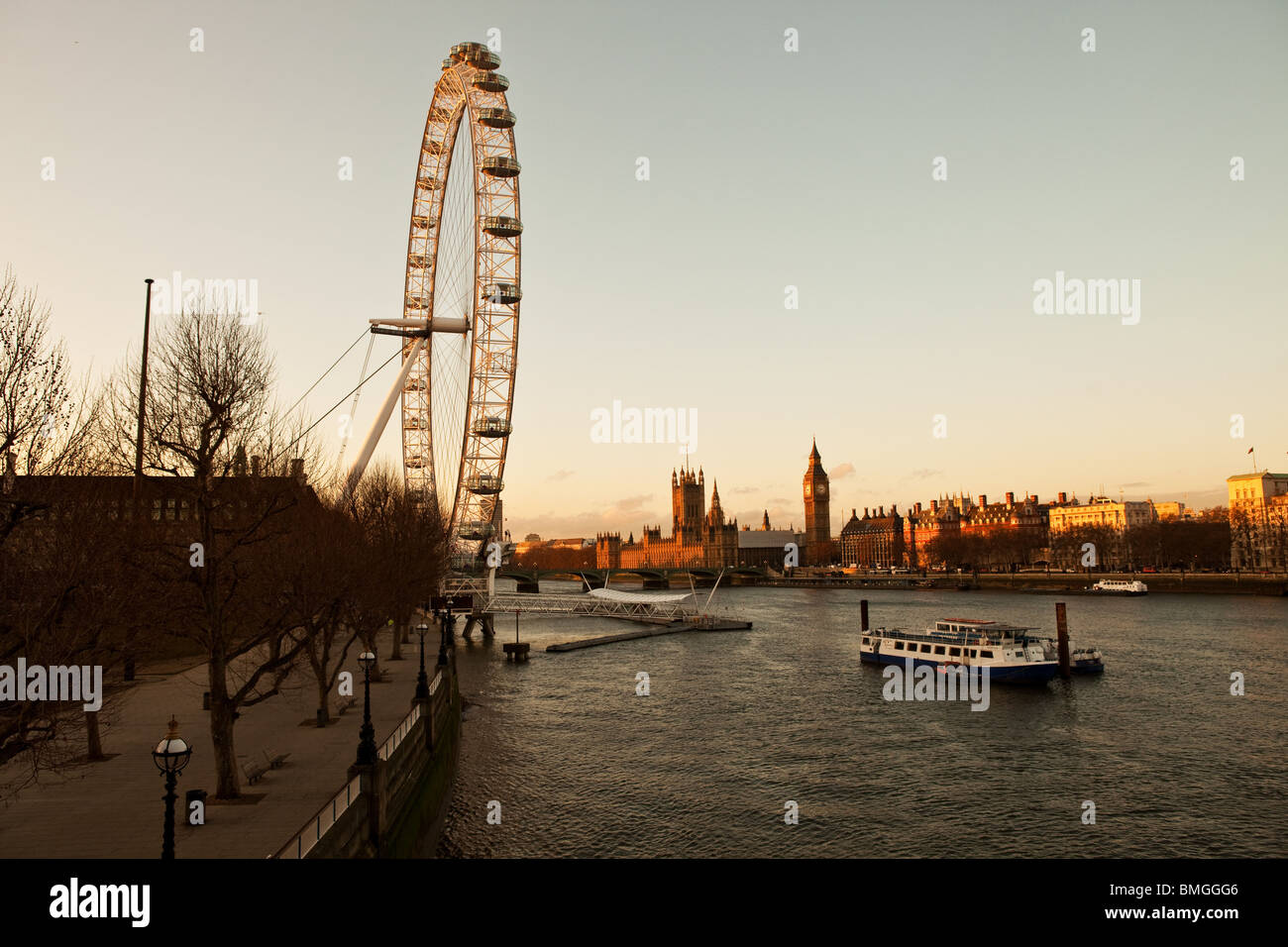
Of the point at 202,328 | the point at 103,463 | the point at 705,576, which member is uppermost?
the point at 202,328

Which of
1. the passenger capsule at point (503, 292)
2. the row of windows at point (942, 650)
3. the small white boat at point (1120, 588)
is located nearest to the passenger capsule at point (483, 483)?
the passenger capsule at point (503, 292)

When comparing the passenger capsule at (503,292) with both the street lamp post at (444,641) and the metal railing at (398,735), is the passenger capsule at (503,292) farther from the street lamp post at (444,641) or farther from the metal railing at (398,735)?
the metal railing at (398,735)

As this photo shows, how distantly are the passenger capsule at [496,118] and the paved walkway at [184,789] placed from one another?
1149 inches

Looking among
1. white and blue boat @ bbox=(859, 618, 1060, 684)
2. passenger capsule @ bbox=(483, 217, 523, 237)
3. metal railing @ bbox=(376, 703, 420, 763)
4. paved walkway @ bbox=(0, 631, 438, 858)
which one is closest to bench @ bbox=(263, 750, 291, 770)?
paved walkway @ bbox=(0, 631, 438, 858)

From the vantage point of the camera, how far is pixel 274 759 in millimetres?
18641

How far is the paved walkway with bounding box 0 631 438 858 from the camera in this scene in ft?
43.9

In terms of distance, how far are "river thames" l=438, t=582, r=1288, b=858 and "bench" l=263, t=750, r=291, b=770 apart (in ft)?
13.1

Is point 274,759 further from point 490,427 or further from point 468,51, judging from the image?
point 468,51
